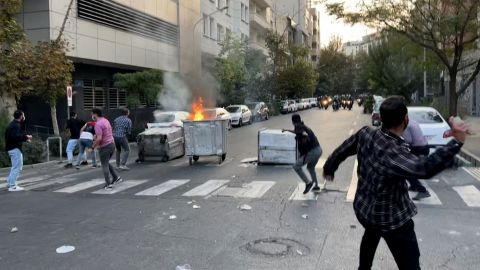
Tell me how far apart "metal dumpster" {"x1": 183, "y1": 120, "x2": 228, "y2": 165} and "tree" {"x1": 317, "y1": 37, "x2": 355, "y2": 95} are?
82413mm

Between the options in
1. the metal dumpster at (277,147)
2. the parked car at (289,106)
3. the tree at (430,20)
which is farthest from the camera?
the parked car at (289,106)

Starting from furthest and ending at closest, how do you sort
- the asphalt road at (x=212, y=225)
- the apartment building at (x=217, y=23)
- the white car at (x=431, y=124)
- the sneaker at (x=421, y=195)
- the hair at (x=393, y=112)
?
the apartment building at (x=217, y=23), the white car at (x=431, y=124), the sneaker at (x=421, y=195), the asphalt road at (x=212, y=225), the hair at (x=393, y=112)

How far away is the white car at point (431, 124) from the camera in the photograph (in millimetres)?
13328

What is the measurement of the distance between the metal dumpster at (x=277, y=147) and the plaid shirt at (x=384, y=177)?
9.77 meters

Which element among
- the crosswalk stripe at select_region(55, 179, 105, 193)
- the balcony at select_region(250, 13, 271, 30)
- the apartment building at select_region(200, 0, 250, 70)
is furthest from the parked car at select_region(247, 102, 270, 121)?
the crosswalk stripe at select_region(55, 179, 105, 193)

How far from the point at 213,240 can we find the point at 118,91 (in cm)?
2333

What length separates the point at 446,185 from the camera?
10.3 meters

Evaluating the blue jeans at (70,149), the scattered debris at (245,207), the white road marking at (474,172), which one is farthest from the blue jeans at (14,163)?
the white road marking at (474,172)

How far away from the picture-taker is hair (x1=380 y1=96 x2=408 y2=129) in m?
3.42

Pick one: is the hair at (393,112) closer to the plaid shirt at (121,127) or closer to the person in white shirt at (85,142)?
→ the plaid shirt at (121,127)

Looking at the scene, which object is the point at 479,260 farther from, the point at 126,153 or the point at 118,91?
the point at 118,91

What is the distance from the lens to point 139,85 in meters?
24.1

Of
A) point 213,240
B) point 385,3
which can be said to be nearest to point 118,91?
point 385,3

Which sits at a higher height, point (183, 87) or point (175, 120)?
point (183, 87)
